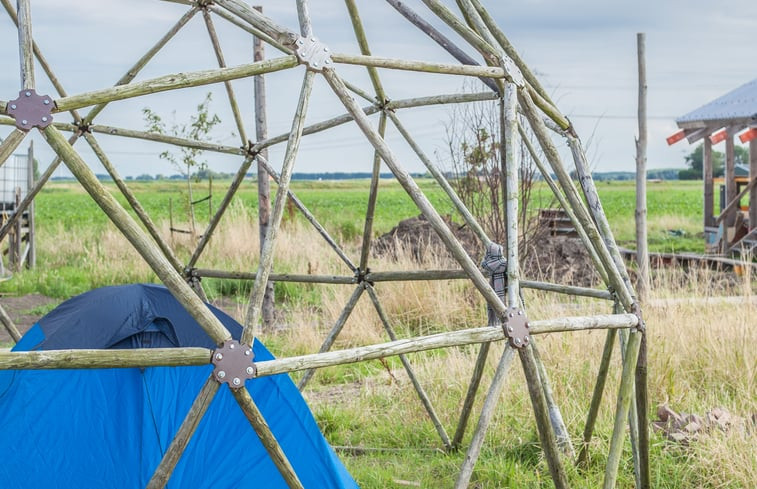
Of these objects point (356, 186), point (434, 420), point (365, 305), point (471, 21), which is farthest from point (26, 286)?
point (356, 186)

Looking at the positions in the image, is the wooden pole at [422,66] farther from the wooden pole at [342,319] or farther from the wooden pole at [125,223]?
the wooden pole at [342,319]

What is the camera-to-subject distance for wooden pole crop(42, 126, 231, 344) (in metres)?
2.55

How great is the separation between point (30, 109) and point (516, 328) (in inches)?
75.0

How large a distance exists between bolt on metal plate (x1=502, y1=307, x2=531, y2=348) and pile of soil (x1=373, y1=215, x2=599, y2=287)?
6384 millimetres

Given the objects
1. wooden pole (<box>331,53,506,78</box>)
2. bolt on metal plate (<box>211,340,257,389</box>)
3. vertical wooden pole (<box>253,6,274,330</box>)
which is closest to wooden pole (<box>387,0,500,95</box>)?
wooden pole (<box>331,53,506,78</box>)

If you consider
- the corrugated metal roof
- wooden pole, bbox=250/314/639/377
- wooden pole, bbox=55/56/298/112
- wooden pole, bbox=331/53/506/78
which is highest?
the corrugated metal roof

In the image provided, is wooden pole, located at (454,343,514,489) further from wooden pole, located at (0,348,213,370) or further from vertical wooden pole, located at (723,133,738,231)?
vertical wooden pole, located at (723,133,738,231)

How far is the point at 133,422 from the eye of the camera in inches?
160

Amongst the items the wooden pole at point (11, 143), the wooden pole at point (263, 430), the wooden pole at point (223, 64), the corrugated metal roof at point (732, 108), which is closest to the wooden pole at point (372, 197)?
the wooden pole at point (223, 64)

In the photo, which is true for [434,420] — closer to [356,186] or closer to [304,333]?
[304,333]

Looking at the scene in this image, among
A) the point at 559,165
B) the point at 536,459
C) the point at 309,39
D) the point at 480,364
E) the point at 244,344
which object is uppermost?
the point at 309,39

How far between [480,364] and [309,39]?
95.3 inches

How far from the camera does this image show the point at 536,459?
496 cm

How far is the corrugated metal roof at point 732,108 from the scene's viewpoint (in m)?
15.4
